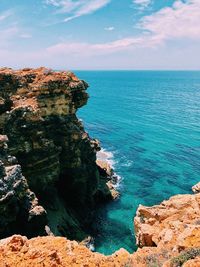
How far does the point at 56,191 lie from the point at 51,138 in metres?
9.03

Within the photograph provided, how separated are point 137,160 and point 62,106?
36314 millimetres

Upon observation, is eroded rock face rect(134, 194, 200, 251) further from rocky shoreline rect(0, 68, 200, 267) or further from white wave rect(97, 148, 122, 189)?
white wave rect(97, 148, 122, 189)

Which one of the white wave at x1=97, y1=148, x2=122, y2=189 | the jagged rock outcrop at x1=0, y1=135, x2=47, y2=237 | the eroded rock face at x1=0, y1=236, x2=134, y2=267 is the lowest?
the white wave at x1=97, y1=148, x2=122, y2=189

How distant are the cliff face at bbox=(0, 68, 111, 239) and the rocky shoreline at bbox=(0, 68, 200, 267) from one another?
0.15m

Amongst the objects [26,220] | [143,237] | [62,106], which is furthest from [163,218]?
[62,106]

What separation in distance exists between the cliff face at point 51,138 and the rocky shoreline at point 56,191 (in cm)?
15

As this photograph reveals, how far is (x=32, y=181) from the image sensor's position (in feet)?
162

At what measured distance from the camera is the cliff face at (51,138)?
1887 inches

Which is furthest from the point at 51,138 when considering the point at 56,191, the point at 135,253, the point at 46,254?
the point at 46,254

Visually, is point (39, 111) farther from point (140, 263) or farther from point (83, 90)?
point (140, 263)

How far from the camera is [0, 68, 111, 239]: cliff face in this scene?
47938mm

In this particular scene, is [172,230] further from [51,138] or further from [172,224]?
[51,138]

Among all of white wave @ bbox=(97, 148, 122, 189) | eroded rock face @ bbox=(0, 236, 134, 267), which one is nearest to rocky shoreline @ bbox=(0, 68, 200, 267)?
eroded rock face @ bbox=(0, 236, 134, 267)

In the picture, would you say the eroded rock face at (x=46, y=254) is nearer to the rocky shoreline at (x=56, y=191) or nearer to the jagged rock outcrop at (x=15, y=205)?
the rocky shoreline at (x=56, y=191)
